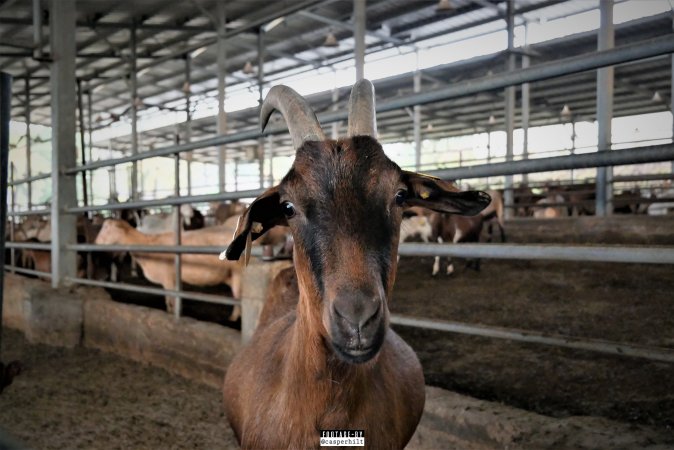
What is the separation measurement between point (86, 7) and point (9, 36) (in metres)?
3.90

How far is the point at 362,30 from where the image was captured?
42.0 ft

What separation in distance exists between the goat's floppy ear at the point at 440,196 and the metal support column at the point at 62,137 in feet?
15.6

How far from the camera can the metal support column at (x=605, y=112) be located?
9.70 m

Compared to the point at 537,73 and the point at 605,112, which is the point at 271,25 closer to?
the point at 605,112

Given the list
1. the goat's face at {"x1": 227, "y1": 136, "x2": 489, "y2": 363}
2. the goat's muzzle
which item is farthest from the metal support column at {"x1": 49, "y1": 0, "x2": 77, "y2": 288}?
the goat's muzzle

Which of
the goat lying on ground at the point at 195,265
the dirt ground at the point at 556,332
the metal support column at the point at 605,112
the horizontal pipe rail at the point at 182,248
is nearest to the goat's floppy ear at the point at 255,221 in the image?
the horizontal pipe rail at the point at 182,248

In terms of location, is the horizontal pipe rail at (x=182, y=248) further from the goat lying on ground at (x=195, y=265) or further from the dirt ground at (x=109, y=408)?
the goat lying on ground at (x=195, y=265)

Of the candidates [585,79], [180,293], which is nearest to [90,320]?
[180,293]

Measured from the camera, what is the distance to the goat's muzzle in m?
1.43

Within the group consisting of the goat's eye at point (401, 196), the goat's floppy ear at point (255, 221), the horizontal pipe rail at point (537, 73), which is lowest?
the goat's floppy ear at point (255, 221)

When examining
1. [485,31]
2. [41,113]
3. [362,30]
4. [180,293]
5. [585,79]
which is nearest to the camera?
[180,293]

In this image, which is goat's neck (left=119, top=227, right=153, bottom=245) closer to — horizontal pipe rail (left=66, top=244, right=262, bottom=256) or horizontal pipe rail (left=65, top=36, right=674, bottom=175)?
horizontal pipe rail (left=66, top=244, right=262, bottom=256)

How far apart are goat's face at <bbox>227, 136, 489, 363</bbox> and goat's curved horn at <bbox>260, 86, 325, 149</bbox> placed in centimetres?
17

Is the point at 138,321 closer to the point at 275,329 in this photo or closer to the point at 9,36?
the point at 275,329
